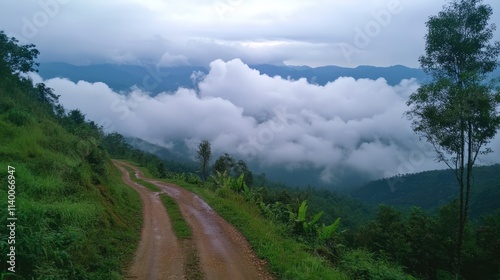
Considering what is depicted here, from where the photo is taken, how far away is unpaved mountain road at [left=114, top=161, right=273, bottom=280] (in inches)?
356

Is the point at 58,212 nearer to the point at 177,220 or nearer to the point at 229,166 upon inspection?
the point at 177,220

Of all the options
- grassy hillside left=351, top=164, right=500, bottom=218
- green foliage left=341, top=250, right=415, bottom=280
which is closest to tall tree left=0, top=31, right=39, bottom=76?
green foliage left=341, top=250, right=415, bottom=280

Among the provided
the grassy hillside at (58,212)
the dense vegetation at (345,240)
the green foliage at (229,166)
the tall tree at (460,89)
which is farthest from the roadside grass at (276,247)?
the green foliage at (229,166)

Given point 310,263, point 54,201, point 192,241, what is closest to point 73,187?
point 54,201

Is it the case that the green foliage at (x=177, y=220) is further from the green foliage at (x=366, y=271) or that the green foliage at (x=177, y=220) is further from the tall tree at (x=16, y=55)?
the tall tree at (x=16, y=55)

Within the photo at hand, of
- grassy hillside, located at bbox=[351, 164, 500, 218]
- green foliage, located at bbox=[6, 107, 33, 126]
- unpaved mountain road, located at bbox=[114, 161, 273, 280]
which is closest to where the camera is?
unpaved mountain road, located at bbox=[114, 161, 273, 280]

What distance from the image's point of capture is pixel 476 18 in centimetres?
1529

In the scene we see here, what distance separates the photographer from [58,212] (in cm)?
867

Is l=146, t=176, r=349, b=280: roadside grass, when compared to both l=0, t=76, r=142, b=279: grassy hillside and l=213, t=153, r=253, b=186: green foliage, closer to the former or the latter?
l=0, t=76, r=142, b=279: grassy hillside

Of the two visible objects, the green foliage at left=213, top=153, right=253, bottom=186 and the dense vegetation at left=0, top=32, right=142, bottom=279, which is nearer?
the dense vegetation at left=0, top=32, right=142, bottom=279

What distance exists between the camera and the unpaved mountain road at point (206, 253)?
904 centimetres

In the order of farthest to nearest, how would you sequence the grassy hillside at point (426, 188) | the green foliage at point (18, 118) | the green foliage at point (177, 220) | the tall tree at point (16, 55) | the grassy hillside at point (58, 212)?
the grassy hillside at point (426, 188), the tall tree at point (16, 55), the green foliage at point (18, 118), the green foliage at point (177, 220), the grassy hillside at point (58, 212)

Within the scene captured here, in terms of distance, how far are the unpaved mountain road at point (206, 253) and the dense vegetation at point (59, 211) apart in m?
0.59

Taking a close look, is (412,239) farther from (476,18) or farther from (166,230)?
(166,230)
